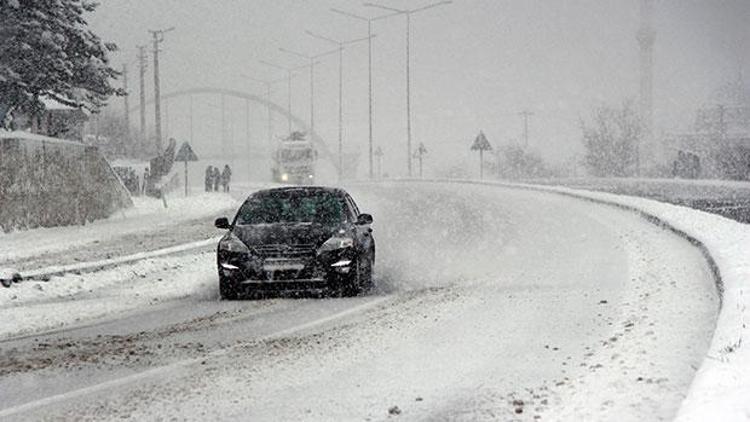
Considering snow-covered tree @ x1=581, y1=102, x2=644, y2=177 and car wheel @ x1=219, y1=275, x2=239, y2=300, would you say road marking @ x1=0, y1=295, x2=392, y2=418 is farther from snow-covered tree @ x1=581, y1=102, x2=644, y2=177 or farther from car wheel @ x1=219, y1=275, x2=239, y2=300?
snow-covered tree @ x1=581, y1=102, x2=644, y2=177

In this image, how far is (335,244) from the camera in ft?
39.3

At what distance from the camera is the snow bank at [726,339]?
5223 millimetres

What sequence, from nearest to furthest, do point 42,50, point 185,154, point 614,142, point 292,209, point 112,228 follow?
1. point 292,209
2. point 112,228
3. point 42,50
4. point 185,154
5. point 614,142

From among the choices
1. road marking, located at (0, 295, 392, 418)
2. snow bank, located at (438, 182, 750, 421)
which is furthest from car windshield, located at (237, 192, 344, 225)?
snow bank, located at (438, 182, 750, 421)

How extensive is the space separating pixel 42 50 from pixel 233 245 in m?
17.0

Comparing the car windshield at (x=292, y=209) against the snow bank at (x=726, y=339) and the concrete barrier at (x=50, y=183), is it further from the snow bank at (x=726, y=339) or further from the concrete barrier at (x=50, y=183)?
the concrete barrier at (x=50, y=183)

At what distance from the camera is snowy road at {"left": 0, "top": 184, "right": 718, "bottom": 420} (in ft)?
20.4

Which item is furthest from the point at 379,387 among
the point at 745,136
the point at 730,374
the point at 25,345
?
the point at 745,136

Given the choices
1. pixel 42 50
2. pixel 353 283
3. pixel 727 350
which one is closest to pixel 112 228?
pixel 42 50

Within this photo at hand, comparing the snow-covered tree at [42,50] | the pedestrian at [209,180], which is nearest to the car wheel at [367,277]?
the snow-covered tree at [42,50]

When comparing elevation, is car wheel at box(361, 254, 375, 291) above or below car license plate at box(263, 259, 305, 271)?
below

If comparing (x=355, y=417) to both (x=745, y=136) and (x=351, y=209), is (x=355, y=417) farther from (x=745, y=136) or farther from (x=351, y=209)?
(x=745, y=136)

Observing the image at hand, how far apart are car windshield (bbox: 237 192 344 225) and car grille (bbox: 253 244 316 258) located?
2.79ft

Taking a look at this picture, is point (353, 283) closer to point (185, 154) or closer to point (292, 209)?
point (292, 209)
